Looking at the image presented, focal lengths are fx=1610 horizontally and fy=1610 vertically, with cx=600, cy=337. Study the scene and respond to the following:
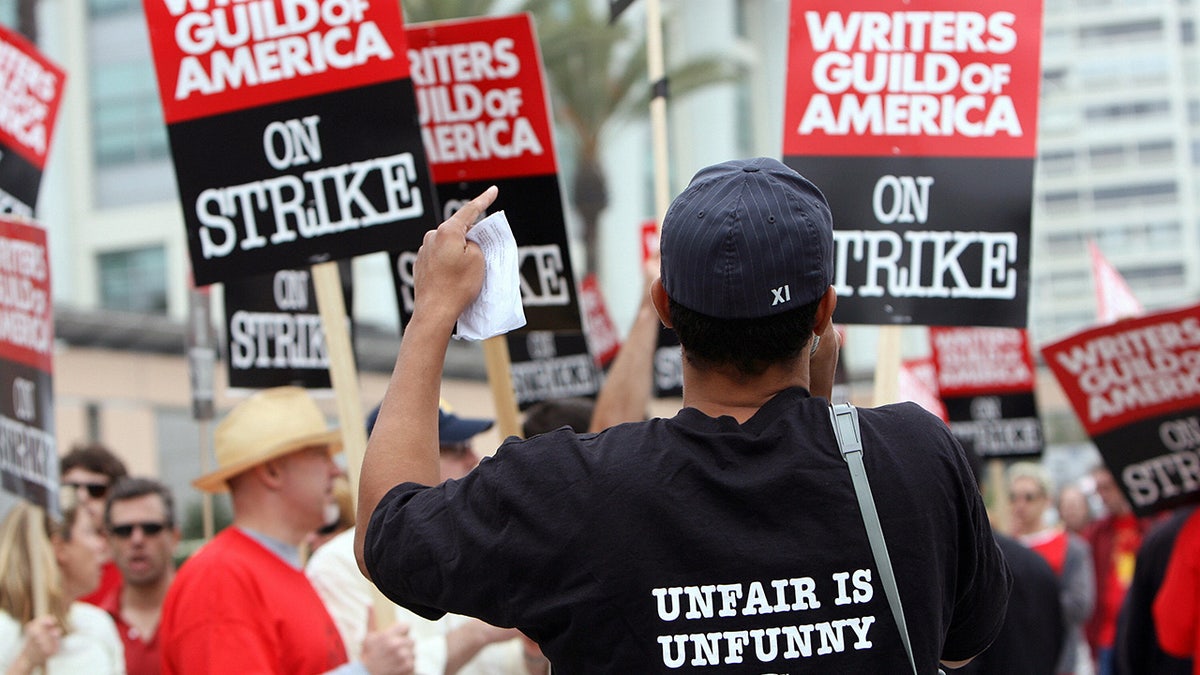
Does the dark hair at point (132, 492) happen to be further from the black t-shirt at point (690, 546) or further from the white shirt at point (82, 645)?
the black t-shirt at point (690, 546)

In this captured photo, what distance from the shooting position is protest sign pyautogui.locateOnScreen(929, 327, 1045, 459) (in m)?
10.9

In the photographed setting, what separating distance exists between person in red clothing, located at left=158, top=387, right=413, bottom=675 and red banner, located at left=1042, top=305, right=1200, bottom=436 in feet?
9.96

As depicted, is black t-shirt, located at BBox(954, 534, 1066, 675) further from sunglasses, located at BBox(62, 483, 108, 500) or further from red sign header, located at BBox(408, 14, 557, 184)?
sunglasses, located at BBox(62, 483, 108, 500)

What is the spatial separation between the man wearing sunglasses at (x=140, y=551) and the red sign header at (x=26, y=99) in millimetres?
1461

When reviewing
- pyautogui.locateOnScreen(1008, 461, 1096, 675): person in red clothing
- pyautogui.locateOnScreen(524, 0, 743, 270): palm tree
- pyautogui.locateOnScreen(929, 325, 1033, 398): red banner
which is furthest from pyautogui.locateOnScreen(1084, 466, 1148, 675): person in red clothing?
pyautogui.locateOnScreen(524, 0, 743, 270): palm tree

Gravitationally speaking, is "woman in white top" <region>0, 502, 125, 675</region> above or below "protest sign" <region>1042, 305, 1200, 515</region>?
below

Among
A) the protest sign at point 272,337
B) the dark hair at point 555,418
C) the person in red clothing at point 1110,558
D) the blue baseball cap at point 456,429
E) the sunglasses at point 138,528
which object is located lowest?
the person in red clothing at point 1110,558

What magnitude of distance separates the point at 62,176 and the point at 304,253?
31.8m

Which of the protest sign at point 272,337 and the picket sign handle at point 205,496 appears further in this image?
the picket sign handle at point 205,496

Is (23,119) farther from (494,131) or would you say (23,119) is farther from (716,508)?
(716,508)

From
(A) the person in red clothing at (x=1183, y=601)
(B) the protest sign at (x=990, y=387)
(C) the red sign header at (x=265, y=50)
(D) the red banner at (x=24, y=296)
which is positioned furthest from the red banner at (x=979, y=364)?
(C) the red sign header at (x=265, y=50)

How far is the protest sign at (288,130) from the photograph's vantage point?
4.14 meters

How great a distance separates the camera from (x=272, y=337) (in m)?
6.09

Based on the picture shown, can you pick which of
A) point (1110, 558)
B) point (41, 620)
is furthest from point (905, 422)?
point (1110, 558)
